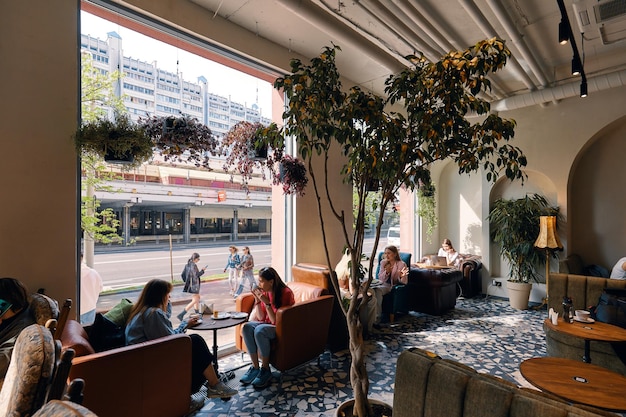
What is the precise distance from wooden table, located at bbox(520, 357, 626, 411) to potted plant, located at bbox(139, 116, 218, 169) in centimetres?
325

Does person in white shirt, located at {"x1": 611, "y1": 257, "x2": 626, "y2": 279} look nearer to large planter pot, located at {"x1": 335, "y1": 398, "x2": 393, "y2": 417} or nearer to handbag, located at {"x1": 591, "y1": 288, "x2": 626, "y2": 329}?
handbag, located at {"x1": 591, "y1": 288, "x2": 626, "y2": 329}

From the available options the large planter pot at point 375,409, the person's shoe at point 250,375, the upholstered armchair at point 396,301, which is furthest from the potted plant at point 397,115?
the upholstered armchair at point 396,301

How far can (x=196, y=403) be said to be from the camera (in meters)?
2.99

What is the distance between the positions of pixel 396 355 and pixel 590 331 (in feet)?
6.52

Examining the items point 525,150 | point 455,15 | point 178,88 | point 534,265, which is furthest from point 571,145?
point 178,88

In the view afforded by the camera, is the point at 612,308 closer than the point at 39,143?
No

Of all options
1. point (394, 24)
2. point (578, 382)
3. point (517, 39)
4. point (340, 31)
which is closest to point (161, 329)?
point (578, 382)

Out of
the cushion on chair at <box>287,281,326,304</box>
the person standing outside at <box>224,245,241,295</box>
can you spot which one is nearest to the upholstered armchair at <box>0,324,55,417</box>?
the cushion on chair at <box>287,281,326,304</box>

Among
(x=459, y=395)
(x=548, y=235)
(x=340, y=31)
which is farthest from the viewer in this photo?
Answer: (x=548, y=235)

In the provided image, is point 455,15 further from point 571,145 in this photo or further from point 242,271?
point 242,271

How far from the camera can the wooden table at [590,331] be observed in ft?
9.96

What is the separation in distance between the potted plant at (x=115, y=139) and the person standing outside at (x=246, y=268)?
8.51 feet

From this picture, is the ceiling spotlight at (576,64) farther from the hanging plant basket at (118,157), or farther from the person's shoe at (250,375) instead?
the person's shoe at (250,375)

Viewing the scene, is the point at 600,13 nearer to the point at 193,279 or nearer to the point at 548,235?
the point at 548,235
